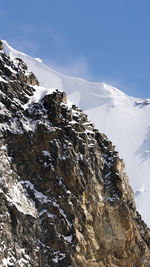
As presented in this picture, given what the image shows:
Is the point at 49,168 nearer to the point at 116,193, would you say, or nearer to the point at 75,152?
the point at 75,152

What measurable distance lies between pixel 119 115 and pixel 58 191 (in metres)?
104

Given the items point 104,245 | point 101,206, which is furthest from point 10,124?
point 104,245

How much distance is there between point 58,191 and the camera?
4466 cm

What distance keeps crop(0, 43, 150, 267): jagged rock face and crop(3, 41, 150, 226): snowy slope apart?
188ft

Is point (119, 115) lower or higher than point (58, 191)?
higher

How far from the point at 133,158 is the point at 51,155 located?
8337 cm

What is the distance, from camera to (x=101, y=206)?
152 ft

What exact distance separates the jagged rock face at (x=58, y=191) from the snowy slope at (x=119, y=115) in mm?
57211

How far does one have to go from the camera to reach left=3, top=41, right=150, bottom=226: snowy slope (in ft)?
392

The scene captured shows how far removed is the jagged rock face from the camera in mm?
41562

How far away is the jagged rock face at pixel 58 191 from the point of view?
Answer: 41.6 m

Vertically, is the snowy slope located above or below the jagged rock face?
above

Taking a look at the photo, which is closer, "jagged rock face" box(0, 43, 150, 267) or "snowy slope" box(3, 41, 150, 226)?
"jagged rock face" box(0, 43, 150, 267)

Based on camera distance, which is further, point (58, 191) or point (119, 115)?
point (119, 115)
